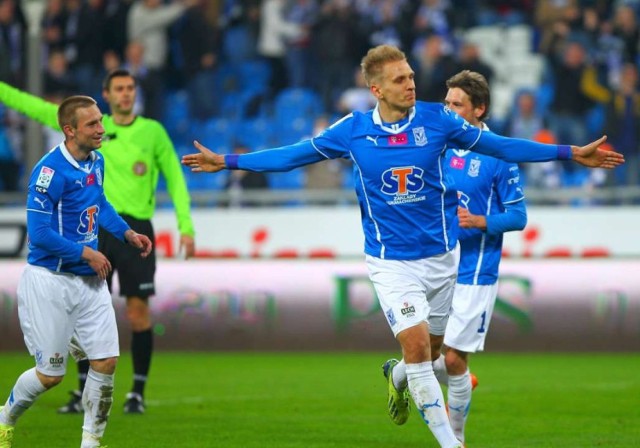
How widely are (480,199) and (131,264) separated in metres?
3.16

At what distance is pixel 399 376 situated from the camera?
7918 millimetres

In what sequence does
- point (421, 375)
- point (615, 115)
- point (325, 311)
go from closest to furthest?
point (421, 375) < point (325, 311) < point (615, 115)

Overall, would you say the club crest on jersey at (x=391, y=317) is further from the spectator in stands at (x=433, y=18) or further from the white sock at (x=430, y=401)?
the spectator in stands at (x=433, y=18)

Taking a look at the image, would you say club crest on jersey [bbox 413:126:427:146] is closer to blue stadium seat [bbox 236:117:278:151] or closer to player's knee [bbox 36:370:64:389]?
player's knee [bbox 36:370:64:389]

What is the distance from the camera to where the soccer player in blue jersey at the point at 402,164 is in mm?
7243

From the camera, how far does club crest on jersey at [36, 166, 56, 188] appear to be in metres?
7.52

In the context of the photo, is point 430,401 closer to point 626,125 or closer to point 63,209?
point 63,209

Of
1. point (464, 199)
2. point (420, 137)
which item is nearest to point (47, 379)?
point (420, 137)

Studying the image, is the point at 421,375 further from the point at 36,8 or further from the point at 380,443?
the point at 36,8

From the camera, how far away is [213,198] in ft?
54.8

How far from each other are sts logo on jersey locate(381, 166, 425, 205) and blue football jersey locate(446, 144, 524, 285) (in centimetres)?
101

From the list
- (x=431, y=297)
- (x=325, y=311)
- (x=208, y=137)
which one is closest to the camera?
(x=431, y=297)

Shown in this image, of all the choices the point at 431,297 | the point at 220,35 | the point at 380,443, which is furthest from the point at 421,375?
the point at 220,35

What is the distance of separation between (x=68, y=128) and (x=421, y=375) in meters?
2.51
